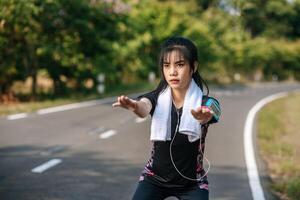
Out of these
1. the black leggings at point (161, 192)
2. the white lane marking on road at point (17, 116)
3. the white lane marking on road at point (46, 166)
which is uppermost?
the black leggings at point (161, 192)

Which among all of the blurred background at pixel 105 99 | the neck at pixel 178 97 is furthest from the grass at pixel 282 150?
the neck at pixel 178 97

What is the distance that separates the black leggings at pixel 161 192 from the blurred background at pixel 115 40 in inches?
644

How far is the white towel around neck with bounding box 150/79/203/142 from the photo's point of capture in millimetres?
3477

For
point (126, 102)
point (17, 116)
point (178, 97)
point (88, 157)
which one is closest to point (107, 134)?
point (88, 157)

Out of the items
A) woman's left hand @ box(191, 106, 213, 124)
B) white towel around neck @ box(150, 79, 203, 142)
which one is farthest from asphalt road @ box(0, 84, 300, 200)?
woman's left hand @ box(191, 106, 213, 124)

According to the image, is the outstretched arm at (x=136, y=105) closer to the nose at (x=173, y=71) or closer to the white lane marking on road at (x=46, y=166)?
the nose at (x=173, y=71)

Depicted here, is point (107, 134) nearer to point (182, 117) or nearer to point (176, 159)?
point (176, 159)

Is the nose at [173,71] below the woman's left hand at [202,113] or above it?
above

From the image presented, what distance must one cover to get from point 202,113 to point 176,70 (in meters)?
0.44

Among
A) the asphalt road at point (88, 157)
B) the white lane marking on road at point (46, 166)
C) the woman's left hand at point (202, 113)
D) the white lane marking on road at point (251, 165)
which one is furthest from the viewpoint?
the white lane marking on road at point (46, 166)

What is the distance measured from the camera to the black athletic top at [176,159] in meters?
3.58

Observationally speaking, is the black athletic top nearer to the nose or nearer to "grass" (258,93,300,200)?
the nose

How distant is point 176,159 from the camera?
3586 mm

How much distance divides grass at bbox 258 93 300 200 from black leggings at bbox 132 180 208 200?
140 inches
